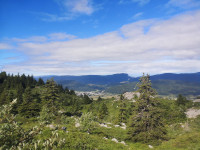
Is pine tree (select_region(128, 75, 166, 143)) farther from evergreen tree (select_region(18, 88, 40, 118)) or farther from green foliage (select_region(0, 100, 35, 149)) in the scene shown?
evergreen tree (select_region(18, 88, 40, 118))

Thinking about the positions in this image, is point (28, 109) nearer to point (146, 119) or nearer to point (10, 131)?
point (146, 119)

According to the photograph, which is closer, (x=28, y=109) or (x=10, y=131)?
(x=10, y=131)

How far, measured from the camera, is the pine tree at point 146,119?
23.2 m

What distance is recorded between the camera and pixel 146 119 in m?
23.7

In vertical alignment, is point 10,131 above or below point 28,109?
above

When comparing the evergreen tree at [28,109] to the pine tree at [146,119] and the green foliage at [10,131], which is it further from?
the green foliage at [10,131]

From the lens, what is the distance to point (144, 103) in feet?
81.8

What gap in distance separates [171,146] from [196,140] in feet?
14.1

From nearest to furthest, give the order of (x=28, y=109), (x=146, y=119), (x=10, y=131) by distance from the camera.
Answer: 1. (x=10, y=131)
2. (x=146, y=119)
3. (x=28, y=109)

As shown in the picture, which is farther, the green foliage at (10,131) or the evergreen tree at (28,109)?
Result: the evergreen tree at (28,109)

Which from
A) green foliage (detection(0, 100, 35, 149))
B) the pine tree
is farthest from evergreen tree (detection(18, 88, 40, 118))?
green foliage (detection(0, 100, 35, 149))

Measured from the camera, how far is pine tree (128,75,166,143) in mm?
23250

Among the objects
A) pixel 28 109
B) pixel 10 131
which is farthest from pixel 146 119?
pixel 28 109

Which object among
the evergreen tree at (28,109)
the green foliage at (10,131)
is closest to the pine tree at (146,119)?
the green foliage at (10,131)
